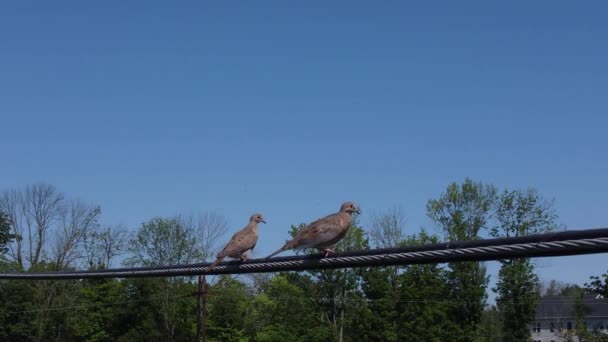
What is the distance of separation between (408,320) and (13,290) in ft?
149

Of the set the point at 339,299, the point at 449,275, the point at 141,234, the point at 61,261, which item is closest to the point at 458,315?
the point at 449,275

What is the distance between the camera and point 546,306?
401ft

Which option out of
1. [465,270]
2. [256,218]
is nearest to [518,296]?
[465,270]

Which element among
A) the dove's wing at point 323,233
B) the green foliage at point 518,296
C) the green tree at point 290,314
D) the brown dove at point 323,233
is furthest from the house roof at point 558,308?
the dove's wing at point 323,233

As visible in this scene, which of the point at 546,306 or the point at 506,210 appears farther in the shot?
the point at 546,306

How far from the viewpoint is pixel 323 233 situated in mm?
8445

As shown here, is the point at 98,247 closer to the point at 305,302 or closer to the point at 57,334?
the point at 57,334

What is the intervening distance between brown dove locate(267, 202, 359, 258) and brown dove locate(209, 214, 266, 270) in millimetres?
2913

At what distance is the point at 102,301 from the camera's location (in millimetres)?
103125

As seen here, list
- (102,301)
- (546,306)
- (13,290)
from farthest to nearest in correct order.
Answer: (546,306)
(102,301)
(13,290)

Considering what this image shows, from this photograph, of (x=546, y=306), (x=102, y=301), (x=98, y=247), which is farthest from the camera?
(x=546, y=306)

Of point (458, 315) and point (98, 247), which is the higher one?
point (98, 247)

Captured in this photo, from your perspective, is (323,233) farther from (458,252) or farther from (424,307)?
(424,307)

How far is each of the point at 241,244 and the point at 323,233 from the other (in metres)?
3.98
